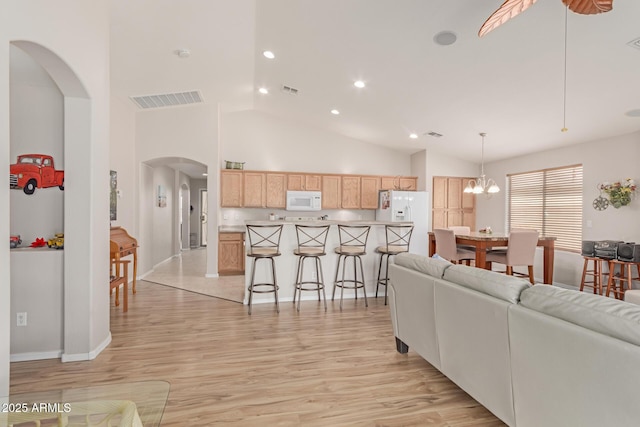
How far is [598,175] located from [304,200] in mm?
5008

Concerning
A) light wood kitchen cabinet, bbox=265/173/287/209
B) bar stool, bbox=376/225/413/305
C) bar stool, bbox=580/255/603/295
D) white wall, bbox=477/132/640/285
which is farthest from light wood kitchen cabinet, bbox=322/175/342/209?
bar stool, bbox=580/255/603/295

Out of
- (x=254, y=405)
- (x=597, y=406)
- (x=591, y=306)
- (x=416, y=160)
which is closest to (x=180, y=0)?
(x=254, y=405)

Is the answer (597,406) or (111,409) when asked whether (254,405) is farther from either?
(597,406)

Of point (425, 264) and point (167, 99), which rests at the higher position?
point (167, 99)

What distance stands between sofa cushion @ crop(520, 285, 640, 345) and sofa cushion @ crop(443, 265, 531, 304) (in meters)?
0.06

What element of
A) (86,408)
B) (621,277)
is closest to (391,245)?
(621,277)

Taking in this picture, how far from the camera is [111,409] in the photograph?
1.34 m

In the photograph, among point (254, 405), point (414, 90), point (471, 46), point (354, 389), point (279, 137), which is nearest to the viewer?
point (254, 405)

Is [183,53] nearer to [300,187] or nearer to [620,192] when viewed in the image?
[300,187]

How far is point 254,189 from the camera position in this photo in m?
6.83

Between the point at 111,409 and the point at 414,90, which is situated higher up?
the point at 414,90

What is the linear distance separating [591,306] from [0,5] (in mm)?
3233

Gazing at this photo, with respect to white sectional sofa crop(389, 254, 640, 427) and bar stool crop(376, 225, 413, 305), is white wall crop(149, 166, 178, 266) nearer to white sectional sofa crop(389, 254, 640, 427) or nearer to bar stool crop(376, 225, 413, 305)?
bar stool crop(376, 225, 413, 305)

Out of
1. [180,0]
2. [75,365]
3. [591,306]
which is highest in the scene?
[180,0]
